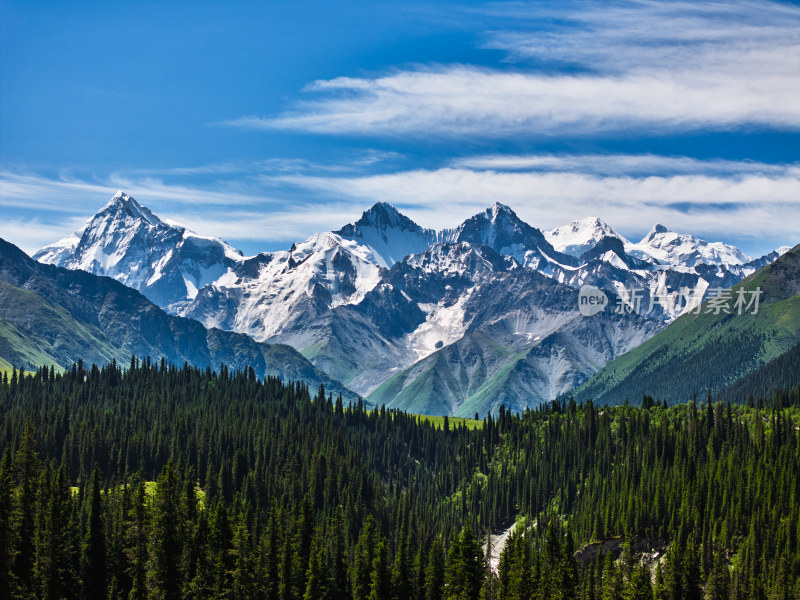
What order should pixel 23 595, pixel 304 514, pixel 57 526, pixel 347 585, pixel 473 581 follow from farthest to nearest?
pixel 304 514 → pixel 347 585 → pixel 473 581 → pixel 57 526 → pixel 23 595

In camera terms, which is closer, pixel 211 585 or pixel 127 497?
pixel 211 585

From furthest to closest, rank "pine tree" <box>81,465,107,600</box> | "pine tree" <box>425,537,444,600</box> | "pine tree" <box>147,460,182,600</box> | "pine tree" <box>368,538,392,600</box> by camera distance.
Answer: "pine tree" <box>425,537,444,600</box>, "pine tree" <box>368,538,392,600</box>, "pine tree" <box>81,465,107,600</box>, "pine tree" <box>147,460,182,600</box>

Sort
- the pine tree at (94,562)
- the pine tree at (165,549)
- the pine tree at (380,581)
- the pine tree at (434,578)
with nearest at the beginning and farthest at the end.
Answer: the pine tree at (165,549) < the pine tree at (94,562) < the pine tree at (380,581) < the pine tree at (434,578)

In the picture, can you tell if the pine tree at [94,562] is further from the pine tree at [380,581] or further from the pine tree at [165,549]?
the pine tree at [380,581]

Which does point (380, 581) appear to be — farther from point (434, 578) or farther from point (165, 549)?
point (165, 549)

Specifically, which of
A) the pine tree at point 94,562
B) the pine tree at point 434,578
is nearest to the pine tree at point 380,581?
the pine tree at point 434,578

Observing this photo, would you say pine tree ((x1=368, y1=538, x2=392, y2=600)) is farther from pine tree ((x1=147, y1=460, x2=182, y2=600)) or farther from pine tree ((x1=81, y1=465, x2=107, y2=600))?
pine tree ((x1=81, y1=465, x2=107, y2=600))

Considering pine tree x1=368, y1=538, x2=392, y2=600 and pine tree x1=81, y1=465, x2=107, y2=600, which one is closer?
pine tree x1=81, y1=465, x2=107, y2=600

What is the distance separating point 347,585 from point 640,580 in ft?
167

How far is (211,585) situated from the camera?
152 metres

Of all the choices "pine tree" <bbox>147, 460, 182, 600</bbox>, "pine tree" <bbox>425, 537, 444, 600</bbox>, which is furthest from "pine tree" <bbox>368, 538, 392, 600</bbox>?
"pine tree" <bbox>147, 460, 182, 600</bbox>

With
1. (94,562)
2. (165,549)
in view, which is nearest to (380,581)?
(165,549)

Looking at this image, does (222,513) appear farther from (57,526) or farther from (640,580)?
(640,580)

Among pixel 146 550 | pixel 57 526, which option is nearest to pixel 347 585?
pixel 146 550
